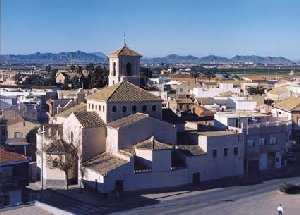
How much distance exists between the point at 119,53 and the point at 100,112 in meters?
6.06

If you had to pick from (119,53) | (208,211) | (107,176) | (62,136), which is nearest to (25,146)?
(62,136)

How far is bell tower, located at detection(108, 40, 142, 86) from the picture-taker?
4666 cm

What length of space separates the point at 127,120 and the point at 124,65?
24.6ft

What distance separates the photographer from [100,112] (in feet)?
140

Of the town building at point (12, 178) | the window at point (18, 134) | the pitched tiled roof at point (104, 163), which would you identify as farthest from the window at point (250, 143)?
the window at point (18, 134)

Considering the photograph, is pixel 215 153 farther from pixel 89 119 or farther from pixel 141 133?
pixel 89 119

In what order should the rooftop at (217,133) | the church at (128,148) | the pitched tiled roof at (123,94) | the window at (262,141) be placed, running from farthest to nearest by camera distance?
the window at (262,141) → the pitched tiled roof at (123,94) → the rooftop at (217,133) → the church at (128,148)

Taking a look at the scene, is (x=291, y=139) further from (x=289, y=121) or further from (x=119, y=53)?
(x=119, y=53)

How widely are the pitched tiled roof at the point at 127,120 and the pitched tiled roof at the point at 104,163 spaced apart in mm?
2031

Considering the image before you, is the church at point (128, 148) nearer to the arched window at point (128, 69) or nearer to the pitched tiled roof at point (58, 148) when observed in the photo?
the pitched tiled roof at point (58, 148)

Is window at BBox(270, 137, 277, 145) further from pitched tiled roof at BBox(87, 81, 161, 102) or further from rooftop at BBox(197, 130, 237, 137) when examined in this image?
pitched tiled roof at BBox(87, 81, 161, 102)

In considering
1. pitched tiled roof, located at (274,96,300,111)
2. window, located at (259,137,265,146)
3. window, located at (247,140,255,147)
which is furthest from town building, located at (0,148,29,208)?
pitched tiled roof, located at (274,96,300,111)

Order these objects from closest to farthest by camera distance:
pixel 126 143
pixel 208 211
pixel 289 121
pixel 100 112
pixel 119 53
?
1. pixel 208 211
2. pixel 126 143
3. pixel 100 112
4. pixel 119 53
5. pixel 289 121

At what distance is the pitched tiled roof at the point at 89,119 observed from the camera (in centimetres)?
4103
